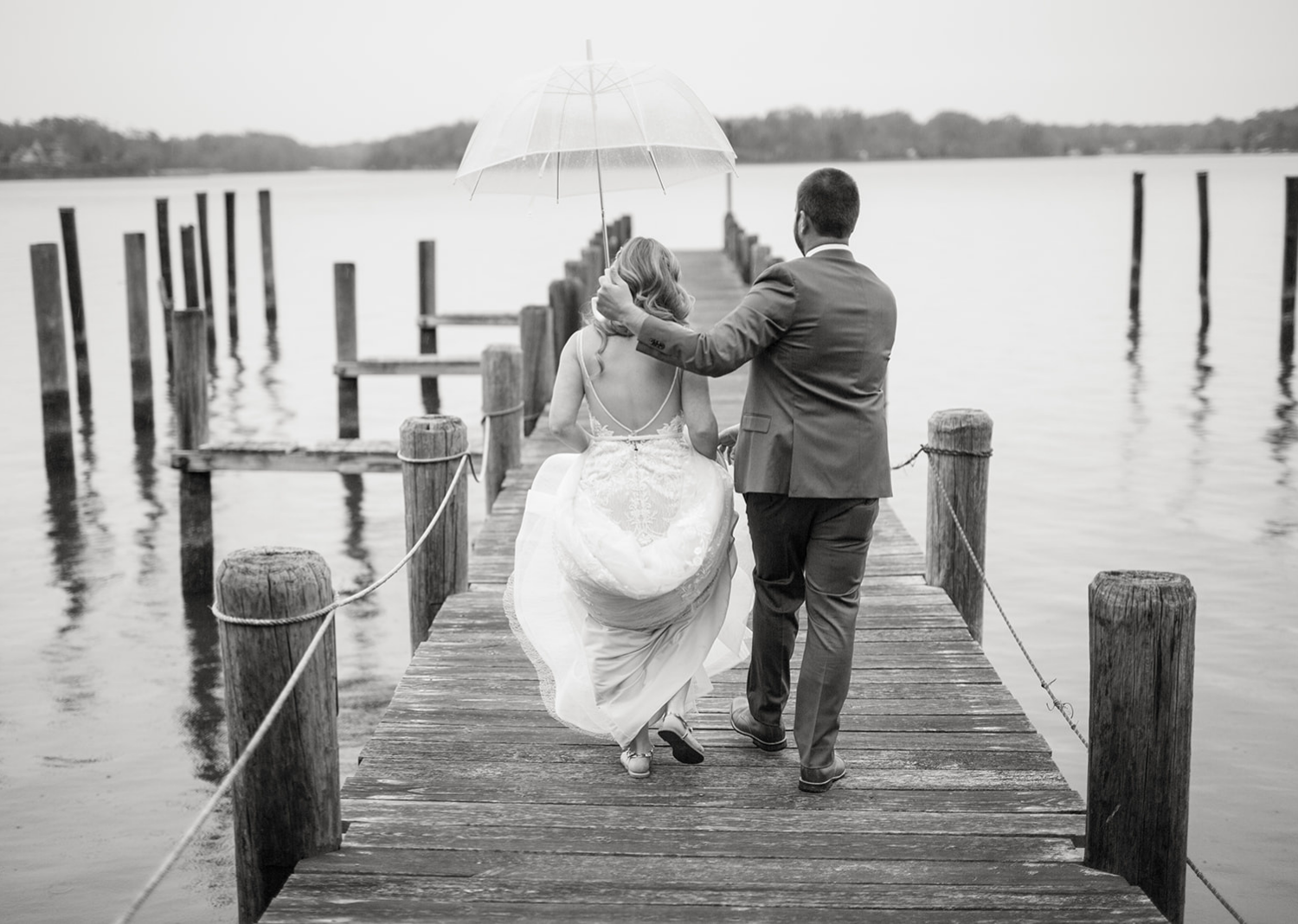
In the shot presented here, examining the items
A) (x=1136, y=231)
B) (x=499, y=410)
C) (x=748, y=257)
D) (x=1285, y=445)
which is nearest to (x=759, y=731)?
(x=499, y=410)

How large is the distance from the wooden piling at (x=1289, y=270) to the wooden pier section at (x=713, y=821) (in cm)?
1928

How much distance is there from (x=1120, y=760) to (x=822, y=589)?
3.00 feet

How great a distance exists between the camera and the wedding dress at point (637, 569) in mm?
3846

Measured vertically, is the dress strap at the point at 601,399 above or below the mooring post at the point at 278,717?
above

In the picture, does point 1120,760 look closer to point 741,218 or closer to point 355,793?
point 355,793

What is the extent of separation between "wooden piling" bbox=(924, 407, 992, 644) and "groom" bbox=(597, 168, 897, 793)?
5.30 feet

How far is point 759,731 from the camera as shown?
164 inches

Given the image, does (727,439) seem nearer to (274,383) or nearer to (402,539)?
(402,539)

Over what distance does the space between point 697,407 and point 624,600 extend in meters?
0.61

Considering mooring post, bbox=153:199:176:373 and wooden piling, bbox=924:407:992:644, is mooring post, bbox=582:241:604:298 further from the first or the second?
wooden piling, bbox=924:407:992:644

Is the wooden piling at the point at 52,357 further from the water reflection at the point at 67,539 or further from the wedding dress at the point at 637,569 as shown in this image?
the wedding dress at the point at 637,569

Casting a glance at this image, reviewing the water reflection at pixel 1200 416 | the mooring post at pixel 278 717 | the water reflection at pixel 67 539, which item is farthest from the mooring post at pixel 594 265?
the mooring post at pixel 278 717

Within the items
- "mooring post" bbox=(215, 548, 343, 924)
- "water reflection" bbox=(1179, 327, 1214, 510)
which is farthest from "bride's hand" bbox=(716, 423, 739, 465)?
"water reflection" bbox=(1179, 327, 1214, 510)

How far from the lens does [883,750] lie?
165 inches
